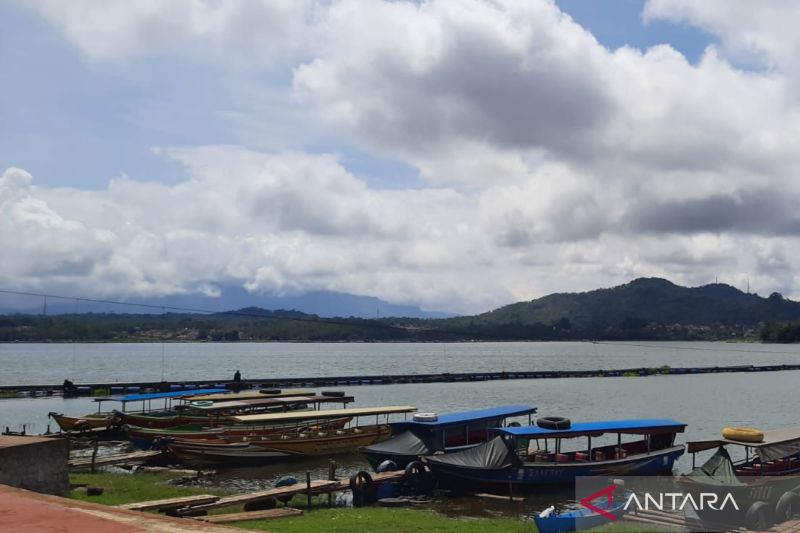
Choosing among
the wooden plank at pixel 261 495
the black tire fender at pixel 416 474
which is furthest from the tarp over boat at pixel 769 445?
the wooden plank at pixel 261 495

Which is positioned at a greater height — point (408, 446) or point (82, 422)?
point (408, 446)

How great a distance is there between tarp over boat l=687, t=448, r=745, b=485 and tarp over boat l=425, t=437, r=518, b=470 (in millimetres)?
8610

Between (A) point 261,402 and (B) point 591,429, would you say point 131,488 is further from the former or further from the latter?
(B) point 591,429

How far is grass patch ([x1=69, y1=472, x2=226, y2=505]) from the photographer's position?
28.0 meters

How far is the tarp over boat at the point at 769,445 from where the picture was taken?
28942mm

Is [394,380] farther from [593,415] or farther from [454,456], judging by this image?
[454,456]

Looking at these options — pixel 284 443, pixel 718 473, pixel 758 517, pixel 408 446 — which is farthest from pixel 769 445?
pixel 284 443

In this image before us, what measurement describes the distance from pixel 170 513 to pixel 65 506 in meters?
13.4

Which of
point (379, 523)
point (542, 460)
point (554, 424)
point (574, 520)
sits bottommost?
point (379, 523)

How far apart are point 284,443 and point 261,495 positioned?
47.8 feet

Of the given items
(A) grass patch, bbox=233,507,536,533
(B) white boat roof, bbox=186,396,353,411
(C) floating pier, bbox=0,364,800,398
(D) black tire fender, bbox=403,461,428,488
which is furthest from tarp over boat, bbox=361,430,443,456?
(C) floating pier, bbox=0,364,800,398

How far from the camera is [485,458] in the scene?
31203 mm

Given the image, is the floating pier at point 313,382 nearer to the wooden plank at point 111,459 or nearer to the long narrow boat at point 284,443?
the long narrow boat at point 284,443

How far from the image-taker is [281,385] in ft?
320
